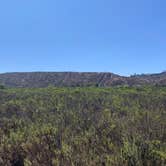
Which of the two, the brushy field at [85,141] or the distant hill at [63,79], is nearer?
the brushy field at [85,141]

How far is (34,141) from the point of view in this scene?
2755 cm

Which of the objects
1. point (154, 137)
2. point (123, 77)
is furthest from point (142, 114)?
point (123, 77)

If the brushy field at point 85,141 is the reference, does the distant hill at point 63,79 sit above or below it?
above

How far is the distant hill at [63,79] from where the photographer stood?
113 metres

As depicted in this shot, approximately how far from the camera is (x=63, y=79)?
12256 cm

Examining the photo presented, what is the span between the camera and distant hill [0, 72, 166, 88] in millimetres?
113438

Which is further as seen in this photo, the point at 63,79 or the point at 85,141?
the point at 63,79

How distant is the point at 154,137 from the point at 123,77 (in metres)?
90.6

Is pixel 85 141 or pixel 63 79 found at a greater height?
pixel 63 79

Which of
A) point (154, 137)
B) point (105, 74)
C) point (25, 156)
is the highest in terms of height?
point (105, 74)

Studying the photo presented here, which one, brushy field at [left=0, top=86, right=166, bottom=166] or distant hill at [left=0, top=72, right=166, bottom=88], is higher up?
distant hill at [left=0, top=72, right=166, bottom=88]

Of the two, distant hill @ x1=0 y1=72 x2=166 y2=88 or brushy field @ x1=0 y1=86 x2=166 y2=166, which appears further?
distant hill @ x1=0 y1=72 x2=166 y2=88

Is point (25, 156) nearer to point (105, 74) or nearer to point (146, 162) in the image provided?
point (146, 162)

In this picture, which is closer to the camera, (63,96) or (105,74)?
(63,96)
